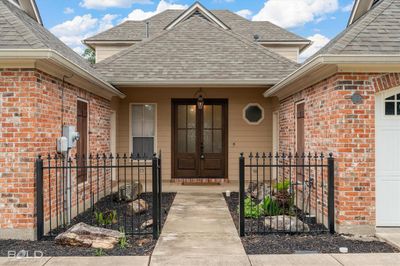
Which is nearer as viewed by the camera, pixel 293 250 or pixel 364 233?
pixel 293 250

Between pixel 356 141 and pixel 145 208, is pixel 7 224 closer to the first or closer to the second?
pixel 145 208

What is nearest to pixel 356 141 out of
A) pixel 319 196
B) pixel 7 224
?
pixel 319 196

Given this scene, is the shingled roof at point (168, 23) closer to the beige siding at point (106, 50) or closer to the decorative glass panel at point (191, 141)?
the beige siding at point (106, 50)

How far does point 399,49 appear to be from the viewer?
6.27m

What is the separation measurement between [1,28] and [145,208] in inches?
165

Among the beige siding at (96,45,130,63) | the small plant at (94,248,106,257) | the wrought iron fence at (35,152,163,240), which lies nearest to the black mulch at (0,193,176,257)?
the small plant at (94,248,106,257)

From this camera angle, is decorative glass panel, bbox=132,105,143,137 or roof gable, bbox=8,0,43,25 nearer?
roof gable, bbox=8,0,43,25

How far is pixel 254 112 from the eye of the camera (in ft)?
40.1

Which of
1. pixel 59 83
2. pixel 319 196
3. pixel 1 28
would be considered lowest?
pixel 319 196

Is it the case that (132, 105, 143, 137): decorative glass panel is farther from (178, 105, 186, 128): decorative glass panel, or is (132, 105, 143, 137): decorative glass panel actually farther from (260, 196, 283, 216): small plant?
(260, 196, 283, 216): small plant

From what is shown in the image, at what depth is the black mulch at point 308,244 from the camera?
5.48 m

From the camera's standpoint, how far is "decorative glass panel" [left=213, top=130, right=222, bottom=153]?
12406mm

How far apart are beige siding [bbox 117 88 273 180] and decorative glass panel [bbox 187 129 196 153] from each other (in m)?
0.60

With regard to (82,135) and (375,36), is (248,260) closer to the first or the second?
(375,36)
